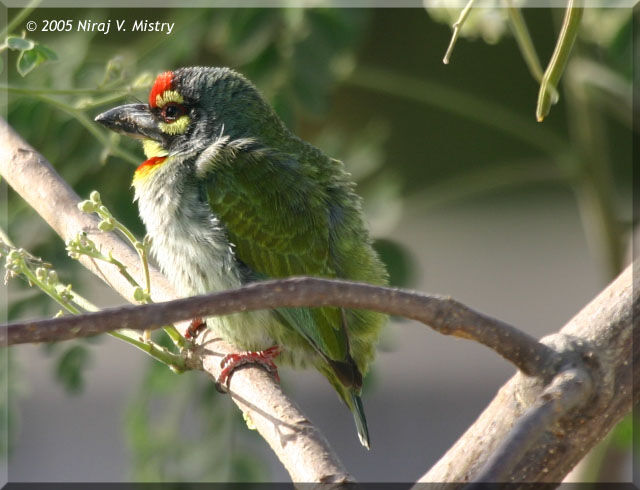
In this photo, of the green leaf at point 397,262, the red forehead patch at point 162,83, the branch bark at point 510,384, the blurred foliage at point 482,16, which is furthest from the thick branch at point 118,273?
the blurred foliage at point 482,16

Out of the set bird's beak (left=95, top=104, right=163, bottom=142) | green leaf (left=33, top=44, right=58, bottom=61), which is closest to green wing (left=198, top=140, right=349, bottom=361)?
bird's beak (left=95, top=104, right=163, bottom=142)

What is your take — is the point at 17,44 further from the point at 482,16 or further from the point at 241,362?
the point at 482,16

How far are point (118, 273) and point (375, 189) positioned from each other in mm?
940

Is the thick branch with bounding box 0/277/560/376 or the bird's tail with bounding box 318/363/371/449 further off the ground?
the bird's tail with bounding box 318/363/371/449

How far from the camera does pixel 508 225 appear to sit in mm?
6012

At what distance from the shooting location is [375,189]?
2.53m

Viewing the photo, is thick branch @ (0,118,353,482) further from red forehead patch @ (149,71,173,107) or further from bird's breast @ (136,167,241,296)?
red forehead patch @ (149,71,173,107)

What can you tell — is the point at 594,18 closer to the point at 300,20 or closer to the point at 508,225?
the point at 300,20

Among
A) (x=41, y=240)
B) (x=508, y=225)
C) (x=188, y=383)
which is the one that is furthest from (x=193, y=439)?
(x=508, y=225)

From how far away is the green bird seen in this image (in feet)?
6.54

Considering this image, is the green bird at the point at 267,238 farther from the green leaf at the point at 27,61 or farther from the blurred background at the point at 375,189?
the green leaf at the point at 27,61

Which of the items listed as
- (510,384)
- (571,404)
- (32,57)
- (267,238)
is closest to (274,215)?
(267,238)

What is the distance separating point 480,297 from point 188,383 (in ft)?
11.5

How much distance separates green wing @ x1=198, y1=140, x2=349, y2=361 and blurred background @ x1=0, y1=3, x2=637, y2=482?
0.69ft
